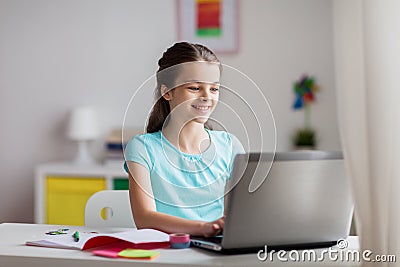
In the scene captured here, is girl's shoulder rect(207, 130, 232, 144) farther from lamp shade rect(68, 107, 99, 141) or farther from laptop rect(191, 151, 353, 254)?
lamp shade rect(68, 107, 99, 141)

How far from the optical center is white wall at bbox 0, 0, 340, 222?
3961 millimetres

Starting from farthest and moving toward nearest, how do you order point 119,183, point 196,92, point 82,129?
point 82,129 → point 119,183 → point 196,92


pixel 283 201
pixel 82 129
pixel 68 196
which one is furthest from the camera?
pixel 82 129

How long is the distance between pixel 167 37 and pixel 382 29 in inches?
113

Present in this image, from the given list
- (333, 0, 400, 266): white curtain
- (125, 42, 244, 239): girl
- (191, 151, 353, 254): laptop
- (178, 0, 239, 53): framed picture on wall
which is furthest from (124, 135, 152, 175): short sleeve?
(178, 0, 239, 53): framed picture on wall

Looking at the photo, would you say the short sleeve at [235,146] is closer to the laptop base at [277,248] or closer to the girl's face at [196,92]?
the girl's face at [196,92]

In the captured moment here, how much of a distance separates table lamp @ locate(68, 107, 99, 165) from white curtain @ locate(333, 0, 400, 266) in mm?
2936

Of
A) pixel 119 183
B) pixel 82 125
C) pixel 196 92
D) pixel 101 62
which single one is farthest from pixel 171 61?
pixel 101 62

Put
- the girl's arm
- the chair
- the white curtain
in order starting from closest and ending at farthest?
the white curtain, the girl's arm, the chair

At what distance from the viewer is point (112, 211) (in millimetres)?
2223

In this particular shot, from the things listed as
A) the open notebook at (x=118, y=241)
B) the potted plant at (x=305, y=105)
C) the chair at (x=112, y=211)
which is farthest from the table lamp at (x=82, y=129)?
the open notebook at (x=118, y=241)

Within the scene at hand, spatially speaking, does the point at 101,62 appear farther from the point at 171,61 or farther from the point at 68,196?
the point at 171,61

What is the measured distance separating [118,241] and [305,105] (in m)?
2.51

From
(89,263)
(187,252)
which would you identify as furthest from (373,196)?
(89,263)
